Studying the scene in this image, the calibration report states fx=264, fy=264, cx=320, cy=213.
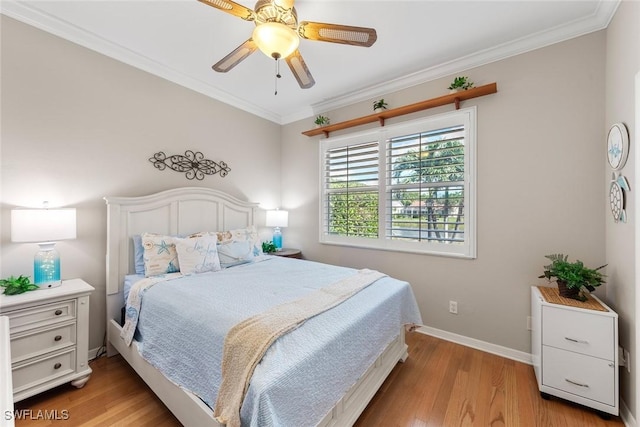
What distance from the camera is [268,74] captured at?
2.85 meters

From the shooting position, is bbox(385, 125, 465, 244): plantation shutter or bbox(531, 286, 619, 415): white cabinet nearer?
bbox(531, 286, 619, 415): white cabinet

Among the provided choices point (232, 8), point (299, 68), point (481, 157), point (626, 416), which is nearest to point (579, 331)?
point (626, 416)

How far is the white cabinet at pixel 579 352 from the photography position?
1620 millimetres

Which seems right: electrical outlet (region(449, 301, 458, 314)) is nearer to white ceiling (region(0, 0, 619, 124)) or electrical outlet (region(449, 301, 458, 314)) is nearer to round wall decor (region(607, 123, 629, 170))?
round wall decor (region(607, 123, 629, 170))

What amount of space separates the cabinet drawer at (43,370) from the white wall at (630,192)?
3.58m

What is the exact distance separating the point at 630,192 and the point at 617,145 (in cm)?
38

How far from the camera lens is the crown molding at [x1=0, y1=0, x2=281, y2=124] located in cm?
194

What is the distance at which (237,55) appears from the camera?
1.81 metres

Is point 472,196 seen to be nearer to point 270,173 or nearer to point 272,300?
point 272,300

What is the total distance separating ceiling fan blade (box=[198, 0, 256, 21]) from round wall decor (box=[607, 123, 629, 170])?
2.39 m

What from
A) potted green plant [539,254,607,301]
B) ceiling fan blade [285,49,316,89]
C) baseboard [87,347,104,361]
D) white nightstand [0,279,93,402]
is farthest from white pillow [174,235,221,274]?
potted green plant [539,254,607,301]

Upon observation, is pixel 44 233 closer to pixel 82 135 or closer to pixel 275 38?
pixel 82 135

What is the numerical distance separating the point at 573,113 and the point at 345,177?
7.18ft

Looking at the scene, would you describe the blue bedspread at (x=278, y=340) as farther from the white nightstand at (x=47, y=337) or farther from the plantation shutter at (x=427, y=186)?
the plantation shutter at (x=427, y=186)
